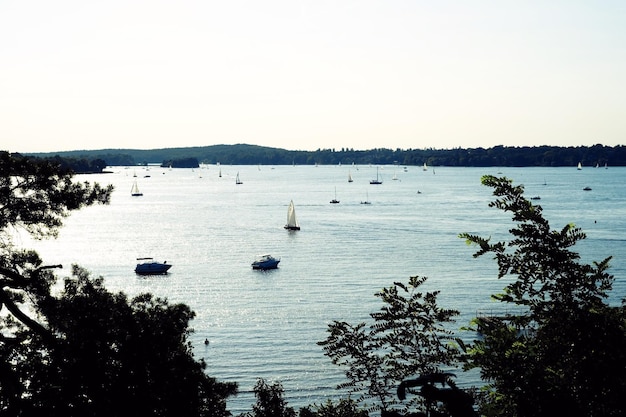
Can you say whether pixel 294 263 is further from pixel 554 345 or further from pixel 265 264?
pixel 554 345

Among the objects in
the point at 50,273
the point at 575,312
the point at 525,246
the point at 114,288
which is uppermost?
the point at 525,246

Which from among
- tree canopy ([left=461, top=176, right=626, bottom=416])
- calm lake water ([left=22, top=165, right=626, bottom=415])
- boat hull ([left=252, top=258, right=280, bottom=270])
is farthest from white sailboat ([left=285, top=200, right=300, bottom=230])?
tree canopy ([left=461, top=176, right=626, bottom=416])

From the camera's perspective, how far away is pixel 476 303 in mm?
67250

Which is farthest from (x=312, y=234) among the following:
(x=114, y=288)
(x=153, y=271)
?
(x=114, y=288)

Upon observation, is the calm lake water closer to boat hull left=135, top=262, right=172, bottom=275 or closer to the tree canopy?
boat hull left=135, top=262, right=172, bottom=275

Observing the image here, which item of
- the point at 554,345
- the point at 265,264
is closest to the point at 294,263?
the point at 265,264

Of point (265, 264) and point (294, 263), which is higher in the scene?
point (265, 264)

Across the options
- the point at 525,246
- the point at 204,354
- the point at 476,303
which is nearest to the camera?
the point at 525,246

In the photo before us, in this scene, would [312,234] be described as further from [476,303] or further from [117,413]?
[117,413]

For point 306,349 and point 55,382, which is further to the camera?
point 306,349

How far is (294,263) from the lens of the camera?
96.0 meters

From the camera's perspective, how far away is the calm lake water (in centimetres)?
5525

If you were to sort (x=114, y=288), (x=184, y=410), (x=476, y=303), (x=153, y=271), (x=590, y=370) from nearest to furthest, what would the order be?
(x=590, y=370), (x=184, y=410), (x=476, y=303), (x=114, y=288), (x=153, y=271)

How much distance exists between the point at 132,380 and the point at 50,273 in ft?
14.8
